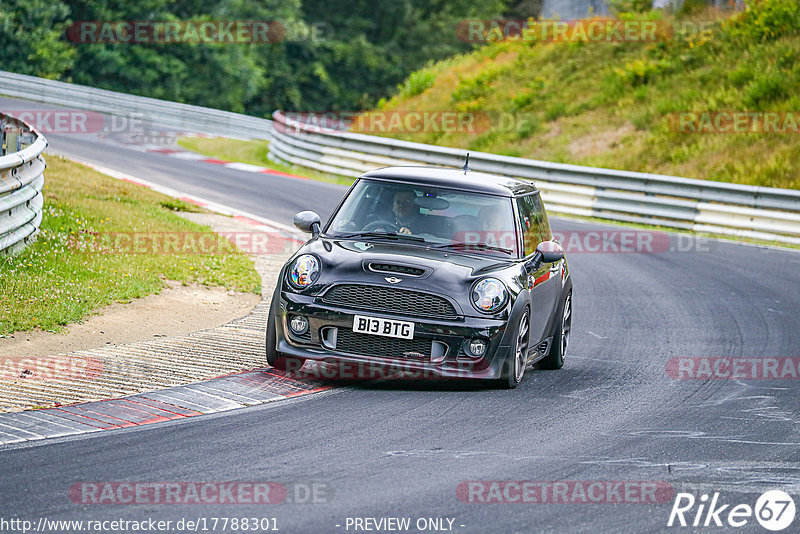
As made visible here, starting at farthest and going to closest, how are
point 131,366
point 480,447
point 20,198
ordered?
point 20,198 → point 131,366 → point 480,447

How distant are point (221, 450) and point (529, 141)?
82.6ft

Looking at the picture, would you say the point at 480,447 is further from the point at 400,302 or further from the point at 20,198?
the point at 20,198

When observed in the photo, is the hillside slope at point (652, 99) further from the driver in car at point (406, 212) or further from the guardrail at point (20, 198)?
the driver in car at point (406, 212)

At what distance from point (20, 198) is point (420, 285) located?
5431 millimetres

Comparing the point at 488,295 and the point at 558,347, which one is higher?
the point at 488,295

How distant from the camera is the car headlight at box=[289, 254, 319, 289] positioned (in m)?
8.22

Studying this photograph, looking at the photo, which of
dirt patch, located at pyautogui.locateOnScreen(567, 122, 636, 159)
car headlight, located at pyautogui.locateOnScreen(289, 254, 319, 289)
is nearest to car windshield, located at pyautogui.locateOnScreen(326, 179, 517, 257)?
car headlight, located at pyautogui.locateOnScreen(289, 254, 319, 289)

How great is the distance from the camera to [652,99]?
30188 millimetres

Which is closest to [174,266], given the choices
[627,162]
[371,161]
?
[371,161]

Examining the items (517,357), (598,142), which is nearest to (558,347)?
(517,357)

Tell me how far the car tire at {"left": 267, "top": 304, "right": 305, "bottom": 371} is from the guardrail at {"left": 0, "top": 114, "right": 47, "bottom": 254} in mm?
3806

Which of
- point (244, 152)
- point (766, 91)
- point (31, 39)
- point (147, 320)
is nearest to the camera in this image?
point (147, 320)

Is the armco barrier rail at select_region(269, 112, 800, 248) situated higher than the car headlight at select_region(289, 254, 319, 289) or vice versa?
the car headlight at select_region(289, 254, 319, 289)

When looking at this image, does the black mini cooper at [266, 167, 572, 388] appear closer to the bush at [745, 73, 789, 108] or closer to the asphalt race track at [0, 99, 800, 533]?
the asphalt race track at [0, 99, 800, 533]
